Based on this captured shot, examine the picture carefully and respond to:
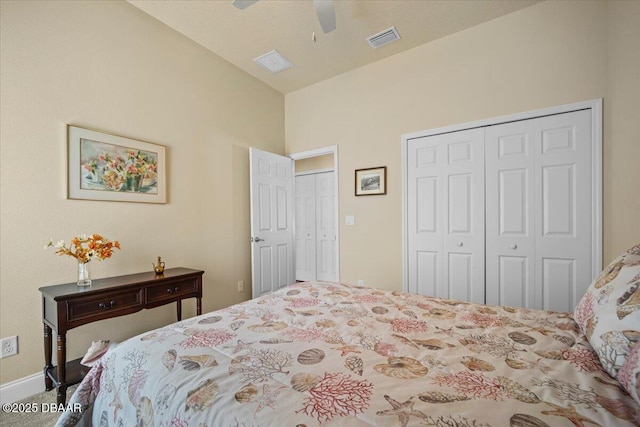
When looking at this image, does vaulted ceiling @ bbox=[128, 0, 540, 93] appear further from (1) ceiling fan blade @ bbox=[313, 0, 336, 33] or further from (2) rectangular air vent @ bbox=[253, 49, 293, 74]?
(1) ceiling fan blade @ bbox=[313, 0, 336, 33]

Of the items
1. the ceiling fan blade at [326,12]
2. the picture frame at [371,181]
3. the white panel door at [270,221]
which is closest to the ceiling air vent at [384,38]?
the ceiling fan blade at [326,12]

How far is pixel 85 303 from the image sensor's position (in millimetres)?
1744

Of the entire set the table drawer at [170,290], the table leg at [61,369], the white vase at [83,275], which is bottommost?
the table leg at [61,369]

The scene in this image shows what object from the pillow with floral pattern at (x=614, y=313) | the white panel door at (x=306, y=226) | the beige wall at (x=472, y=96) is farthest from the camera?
the white panel door at (x=306, y=226)

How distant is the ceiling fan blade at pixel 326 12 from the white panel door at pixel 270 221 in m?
1.66

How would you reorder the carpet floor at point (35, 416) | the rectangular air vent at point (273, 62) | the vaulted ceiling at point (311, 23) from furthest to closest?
the rectangular air vent at point (273, 62), the vaulted ceiling at point (311, 23), the carpet floor at point (35, 416)

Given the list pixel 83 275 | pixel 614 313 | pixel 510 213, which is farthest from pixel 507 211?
pixel 83 275

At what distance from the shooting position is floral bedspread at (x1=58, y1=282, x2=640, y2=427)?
666mm

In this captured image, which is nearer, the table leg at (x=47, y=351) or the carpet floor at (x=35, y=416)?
the carpet floor at (x=35, y=416)

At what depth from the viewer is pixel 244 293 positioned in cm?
334

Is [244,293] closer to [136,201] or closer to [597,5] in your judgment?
[136,201]

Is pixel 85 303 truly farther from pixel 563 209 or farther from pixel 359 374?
pixel 563 209

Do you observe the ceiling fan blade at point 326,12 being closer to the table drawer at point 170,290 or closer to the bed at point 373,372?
the bed at point 373,372

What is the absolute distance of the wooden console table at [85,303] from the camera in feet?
5.41
